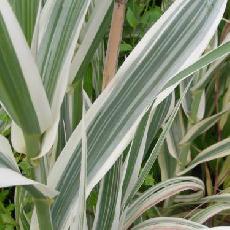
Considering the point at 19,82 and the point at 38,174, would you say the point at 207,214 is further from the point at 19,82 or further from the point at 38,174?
the point at 19,82

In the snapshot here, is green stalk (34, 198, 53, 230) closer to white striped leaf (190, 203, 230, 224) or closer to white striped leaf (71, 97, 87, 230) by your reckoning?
white striped leaf (71, 97, 87, 230)

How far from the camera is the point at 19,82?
45 cm

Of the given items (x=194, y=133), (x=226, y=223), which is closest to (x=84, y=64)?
(x=194, y=133)

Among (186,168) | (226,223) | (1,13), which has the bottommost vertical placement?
(226,223)

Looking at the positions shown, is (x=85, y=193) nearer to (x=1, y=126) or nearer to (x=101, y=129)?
(x=101, y=129)

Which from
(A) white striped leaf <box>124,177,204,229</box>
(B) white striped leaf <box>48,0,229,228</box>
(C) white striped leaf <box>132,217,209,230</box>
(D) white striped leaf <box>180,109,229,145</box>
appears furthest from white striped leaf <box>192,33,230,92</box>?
(B) white striped leaf <box>48,0,229,228</box>

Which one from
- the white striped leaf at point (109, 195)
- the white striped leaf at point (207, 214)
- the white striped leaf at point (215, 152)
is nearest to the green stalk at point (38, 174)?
the white striped leaf at point (109, 195)

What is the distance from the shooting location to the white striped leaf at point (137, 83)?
55cm

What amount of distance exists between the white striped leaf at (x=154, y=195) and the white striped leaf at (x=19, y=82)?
0.36m

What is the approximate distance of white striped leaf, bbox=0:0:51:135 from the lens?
1.41 ft

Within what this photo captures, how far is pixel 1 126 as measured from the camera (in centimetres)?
87

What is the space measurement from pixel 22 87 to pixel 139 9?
78 cm

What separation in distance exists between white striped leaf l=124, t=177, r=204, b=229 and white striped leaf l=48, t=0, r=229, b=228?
10.5 inches

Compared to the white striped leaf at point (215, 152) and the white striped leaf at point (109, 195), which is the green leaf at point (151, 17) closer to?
the white striped leaf at point (215, 152)
